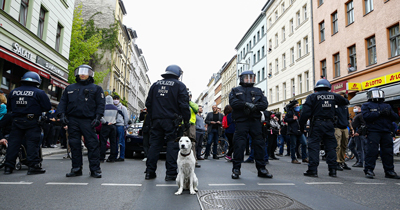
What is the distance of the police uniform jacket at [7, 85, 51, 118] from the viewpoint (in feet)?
Result: 20.3

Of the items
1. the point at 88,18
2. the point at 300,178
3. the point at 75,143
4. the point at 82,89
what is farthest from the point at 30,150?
the point at 88,18

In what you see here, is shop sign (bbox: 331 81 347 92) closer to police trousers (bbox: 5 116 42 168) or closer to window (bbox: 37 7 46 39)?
window (bbox: 37 7 46 39)

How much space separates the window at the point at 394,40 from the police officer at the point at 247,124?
14.4m

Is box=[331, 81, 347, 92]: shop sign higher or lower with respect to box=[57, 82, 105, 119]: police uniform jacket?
higher

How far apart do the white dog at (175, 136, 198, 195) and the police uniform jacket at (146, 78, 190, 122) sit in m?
1.10

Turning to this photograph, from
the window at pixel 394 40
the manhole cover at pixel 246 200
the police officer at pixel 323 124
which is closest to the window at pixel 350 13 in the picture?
the window at pixel 394 40

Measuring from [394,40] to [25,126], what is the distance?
59.8ft

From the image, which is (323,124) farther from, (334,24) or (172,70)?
(334,24)

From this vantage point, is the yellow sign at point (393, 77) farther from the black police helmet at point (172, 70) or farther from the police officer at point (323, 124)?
the black police helmet at point (172, 70)

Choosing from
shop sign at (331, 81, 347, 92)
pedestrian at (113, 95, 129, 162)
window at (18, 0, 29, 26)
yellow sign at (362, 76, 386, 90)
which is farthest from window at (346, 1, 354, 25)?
→ window at (18, 0, 29, 26)

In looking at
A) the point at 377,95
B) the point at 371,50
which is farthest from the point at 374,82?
the point at 377,95

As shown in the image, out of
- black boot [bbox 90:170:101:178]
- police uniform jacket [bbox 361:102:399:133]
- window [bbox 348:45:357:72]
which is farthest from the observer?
window [bbox 348:45:357:72]

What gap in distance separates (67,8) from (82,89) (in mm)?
16528

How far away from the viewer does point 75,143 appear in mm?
5836
